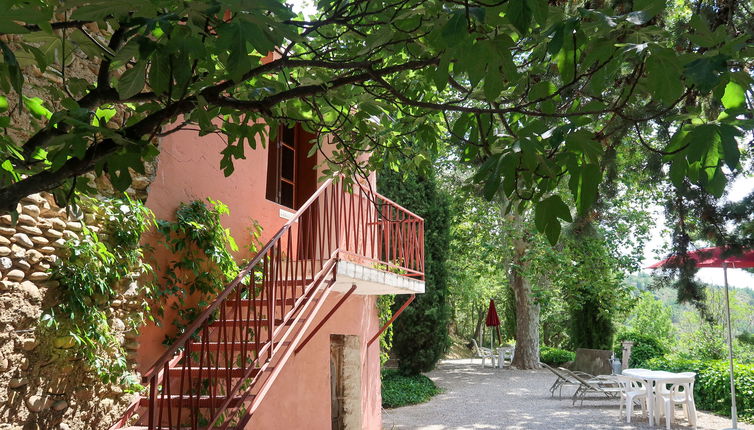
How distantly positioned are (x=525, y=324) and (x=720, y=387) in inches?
312

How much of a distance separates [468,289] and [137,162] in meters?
21.0

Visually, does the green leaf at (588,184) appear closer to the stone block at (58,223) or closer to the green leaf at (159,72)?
the green leaf at (159,72)

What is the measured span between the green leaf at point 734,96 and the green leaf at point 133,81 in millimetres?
1561

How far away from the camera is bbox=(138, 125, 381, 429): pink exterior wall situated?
4.92 metres

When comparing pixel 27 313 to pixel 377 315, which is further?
pixel 377 315

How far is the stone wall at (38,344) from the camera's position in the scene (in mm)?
3486

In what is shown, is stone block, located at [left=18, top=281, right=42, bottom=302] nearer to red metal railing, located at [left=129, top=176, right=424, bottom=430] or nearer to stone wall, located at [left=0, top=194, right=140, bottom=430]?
stone wall, located at [left=0, top=194, right=140, bottom=430]

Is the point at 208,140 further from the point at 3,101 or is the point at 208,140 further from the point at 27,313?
the point at 3,101

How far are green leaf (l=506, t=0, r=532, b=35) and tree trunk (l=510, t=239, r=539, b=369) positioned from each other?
16.4 m

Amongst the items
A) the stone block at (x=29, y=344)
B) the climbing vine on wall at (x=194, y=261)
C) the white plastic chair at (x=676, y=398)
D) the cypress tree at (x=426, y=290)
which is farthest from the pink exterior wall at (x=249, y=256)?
the cypress tree at (x=426, y=290)

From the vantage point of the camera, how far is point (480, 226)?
1703 centimetres

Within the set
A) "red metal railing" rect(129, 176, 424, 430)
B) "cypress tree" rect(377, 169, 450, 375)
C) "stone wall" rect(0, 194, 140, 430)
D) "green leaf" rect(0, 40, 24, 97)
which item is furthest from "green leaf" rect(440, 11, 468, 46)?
"cypress tree" rect(377, 169, 450, 375)

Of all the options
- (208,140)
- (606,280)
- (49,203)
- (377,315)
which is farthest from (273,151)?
(606,280)

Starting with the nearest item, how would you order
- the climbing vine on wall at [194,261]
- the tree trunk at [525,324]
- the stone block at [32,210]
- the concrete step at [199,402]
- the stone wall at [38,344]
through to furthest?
the stone wall at [38,344] < the stone block at [32,210] < the concrete step at [199,402] < the climbing vine on wall at [194,261] < the tree trunk at [525,324]
